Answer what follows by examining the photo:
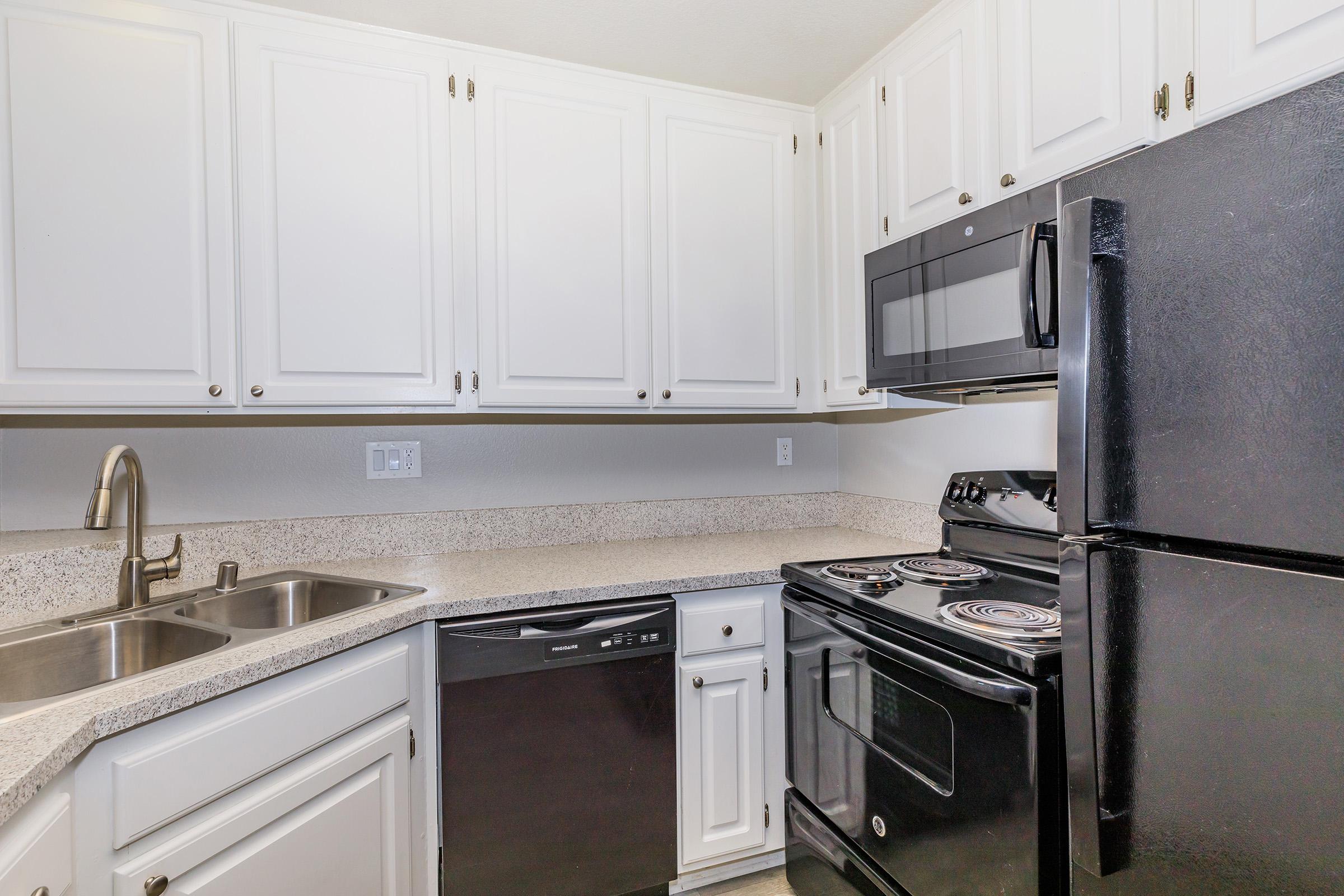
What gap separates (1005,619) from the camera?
1241 mm

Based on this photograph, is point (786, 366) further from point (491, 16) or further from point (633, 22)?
point (491, 16)

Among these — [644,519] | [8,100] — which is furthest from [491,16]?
[644,519]

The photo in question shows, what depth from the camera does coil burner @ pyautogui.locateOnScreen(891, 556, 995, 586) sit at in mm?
1567

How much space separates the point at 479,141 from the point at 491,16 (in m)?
0.30

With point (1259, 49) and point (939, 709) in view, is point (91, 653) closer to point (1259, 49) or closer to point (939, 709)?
point (939, 709)

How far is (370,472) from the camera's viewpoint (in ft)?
6.56

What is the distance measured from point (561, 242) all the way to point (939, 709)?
1499mm

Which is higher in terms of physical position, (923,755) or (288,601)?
(288,601)

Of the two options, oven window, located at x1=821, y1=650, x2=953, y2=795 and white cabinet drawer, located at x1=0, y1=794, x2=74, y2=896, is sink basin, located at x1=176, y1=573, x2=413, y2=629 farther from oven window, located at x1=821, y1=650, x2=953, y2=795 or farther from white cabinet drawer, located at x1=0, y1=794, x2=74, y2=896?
oven window, located at x1=821, y1=650, x2=953, y2=795

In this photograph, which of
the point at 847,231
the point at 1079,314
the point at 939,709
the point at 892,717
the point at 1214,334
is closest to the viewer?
the point at 1214,334

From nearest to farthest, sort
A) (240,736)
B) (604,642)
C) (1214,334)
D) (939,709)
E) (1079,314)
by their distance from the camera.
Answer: (1214,334) → (1079,314) → (240,736) → (939,709) → (604,642)

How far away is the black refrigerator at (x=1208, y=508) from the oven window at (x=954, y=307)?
1.59 feet

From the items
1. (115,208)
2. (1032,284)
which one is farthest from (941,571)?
(115,208)

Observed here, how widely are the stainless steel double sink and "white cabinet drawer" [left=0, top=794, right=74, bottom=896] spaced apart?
0.58 feet
